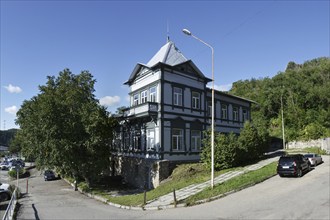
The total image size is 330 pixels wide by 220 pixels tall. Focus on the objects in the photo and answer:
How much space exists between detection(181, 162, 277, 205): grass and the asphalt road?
1.73 feet

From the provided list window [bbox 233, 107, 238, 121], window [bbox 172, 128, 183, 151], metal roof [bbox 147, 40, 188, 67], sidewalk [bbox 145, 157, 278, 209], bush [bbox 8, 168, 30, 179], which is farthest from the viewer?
bush [bbox 8, 168, 30, 179]

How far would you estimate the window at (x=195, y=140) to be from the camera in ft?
101

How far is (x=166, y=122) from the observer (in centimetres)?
2786

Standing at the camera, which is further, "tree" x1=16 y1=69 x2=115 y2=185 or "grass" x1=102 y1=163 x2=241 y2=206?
"tree" x1=16 y1=69 x2=115 y2=185

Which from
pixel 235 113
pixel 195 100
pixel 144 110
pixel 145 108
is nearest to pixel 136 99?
pixel 144 110

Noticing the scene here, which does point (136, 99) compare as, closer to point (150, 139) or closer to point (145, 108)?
point (145, 108)

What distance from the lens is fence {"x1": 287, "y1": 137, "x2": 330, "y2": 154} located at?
40.6 metres

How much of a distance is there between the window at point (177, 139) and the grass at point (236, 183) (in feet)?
26.4

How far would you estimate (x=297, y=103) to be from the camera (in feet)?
187

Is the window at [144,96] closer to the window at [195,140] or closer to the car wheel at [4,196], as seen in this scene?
the window at [195,140]

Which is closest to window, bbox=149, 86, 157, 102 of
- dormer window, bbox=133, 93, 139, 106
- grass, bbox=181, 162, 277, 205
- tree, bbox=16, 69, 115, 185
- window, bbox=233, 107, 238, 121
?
dormer window, bbox=133, 93, 139, 106

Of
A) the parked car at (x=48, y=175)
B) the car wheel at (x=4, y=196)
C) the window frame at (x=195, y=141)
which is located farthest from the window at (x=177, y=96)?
the parked car at (x=48, y=175)

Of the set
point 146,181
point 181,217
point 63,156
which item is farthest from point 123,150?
point 181,217

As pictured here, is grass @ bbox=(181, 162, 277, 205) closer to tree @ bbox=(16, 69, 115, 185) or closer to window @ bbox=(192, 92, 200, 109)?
window @ bbox=(192, 92, 200, 109)
